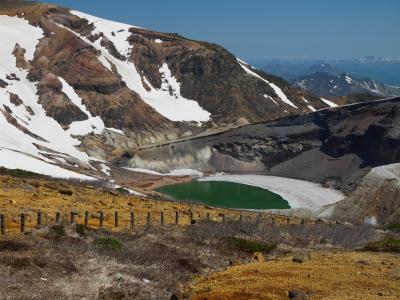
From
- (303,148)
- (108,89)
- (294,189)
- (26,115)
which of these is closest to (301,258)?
(294,189)

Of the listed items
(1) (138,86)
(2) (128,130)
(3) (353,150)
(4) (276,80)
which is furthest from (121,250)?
(4) (276,80)

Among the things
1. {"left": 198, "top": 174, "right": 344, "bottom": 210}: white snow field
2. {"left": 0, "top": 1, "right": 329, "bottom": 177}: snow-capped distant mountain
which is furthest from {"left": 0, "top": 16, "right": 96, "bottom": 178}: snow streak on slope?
{"left": 198, "top": 174, "right": 344, "bottom": 210}: white snow field

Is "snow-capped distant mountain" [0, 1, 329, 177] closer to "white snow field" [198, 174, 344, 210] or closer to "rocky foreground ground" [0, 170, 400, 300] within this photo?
"white snow field" [198, 174, 344, 210]

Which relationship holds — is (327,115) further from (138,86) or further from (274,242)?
(274,242)

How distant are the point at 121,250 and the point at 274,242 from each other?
8.09 meters

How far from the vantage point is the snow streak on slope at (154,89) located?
139375 millimetres

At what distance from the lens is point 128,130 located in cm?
12488

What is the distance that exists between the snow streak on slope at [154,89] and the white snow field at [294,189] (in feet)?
102

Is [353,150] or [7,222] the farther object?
[353,150]

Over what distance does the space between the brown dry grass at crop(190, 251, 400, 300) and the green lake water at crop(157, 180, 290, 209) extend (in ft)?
209

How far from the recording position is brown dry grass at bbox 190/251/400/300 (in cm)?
1444

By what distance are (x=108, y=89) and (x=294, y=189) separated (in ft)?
172

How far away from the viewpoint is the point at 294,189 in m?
97.2

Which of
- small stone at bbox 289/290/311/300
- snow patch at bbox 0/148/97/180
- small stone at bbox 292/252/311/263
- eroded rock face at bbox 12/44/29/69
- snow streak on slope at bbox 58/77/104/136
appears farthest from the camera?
eroded rock face at bbox 12/44/29/69
